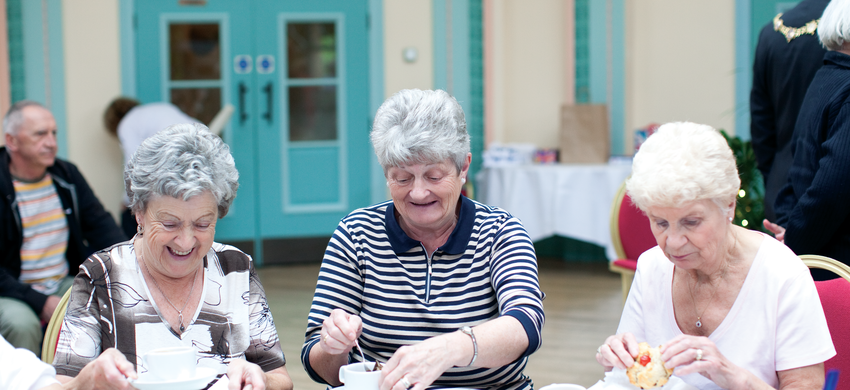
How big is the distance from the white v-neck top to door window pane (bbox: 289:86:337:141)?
199 inches

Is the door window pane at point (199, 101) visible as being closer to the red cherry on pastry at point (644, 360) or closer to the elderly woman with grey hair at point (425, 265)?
the elderly woman with grey hair at point (425, 265)

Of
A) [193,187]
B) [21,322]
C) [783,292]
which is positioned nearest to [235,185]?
[193,187]

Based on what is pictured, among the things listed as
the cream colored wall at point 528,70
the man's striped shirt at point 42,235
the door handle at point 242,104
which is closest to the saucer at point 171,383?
the man's striped shirt at point 42,235

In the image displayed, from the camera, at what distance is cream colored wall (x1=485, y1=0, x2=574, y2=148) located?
6.39 metres

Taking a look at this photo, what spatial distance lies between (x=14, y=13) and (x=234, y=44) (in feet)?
5.33

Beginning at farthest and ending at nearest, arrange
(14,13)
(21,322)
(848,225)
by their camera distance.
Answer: (14,13) → (21,322) → (848,225)

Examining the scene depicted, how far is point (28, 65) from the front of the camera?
18.7ft

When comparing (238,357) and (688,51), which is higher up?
(688,51)

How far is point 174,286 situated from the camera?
1.64 metres

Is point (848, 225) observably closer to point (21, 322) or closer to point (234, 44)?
point (21, 322)

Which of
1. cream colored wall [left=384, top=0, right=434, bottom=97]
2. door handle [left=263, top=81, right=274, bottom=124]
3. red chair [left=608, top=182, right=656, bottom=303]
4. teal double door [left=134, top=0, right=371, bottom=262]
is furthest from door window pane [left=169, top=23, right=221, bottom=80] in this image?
red chair [left=608, top=182, right=656, bottom=303]

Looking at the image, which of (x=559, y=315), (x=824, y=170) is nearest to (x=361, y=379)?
(x=824, y=170)

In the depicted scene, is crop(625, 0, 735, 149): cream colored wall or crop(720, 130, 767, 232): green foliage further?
crop(625, 0, 735, 149): cream colored wall

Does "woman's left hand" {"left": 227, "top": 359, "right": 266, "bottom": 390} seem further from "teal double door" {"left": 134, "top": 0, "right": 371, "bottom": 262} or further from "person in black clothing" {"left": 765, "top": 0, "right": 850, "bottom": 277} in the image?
"teal double door" {"left": 134, "top": 0, "right": 371, "bottom": 262}
